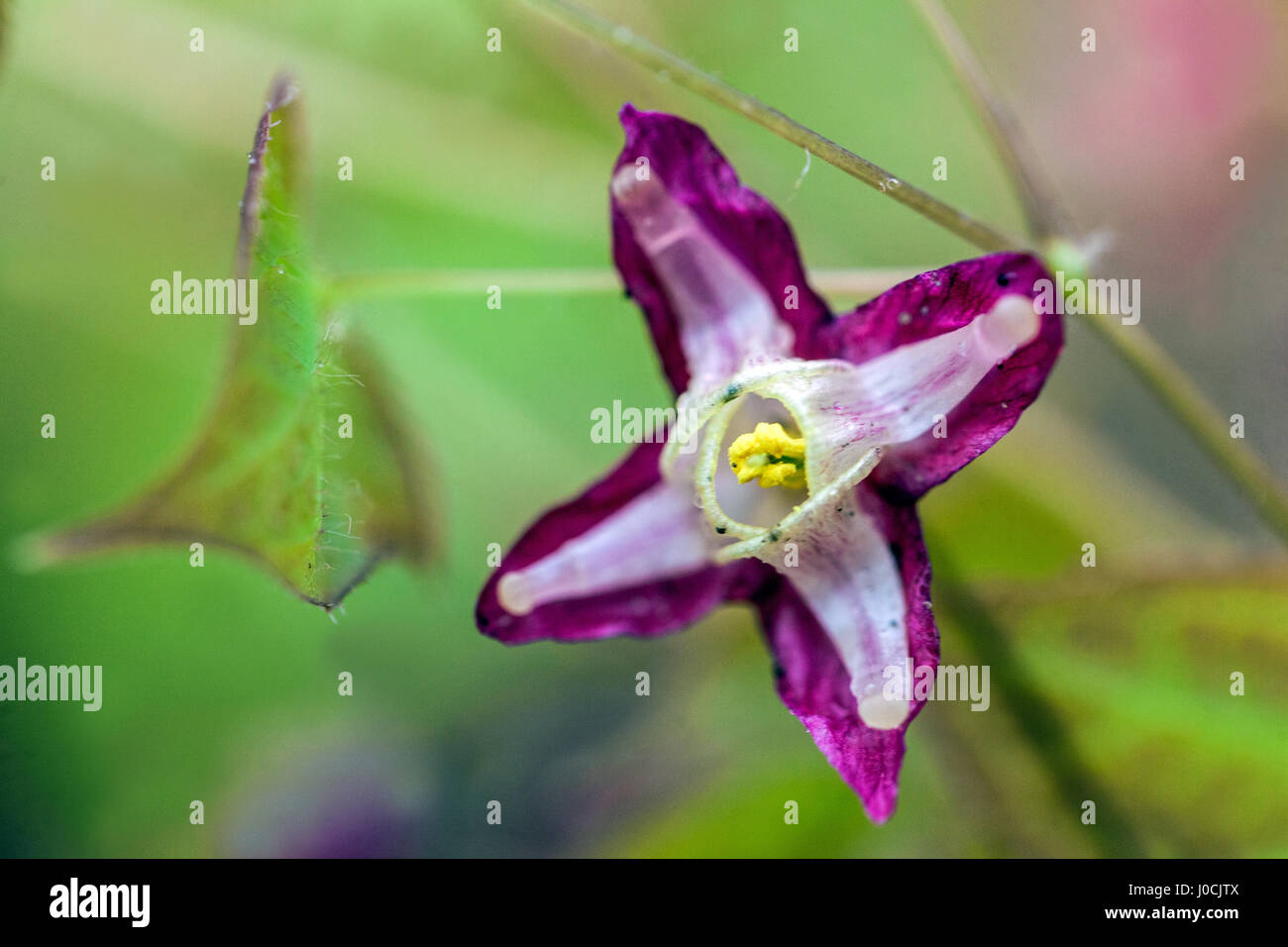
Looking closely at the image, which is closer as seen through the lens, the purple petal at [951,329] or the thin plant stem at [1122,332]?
the purple petal at [951,329]

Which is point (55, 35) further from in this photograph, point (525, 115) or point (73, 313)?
point (525, 115)

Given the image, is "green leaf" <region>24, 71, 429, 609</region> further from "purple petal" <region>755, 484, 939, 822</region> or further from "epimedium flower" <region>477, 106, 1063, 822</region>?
"purple petal" <region>755, 484, 939, 822</region>

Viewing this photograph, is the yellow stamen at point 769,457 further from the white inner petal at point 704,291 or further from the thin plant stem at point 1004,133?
the thin plant stem at point 1004,133

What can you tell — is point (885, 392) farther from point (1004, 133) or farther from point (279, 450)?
point (279, 450)

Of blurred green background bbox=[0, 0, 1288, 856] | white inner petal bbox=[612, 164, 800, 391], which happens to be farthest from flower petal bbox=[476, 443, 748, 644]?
blurred green background bbox=[0, 0, 1288, 856]

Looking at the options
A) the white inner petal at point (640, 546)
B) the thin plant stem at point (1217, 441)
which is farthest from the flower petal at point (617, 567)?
the thin plant stem at point (1217, 441)

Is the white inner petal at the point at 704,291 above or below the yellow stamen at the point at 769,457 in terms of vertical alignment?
above
